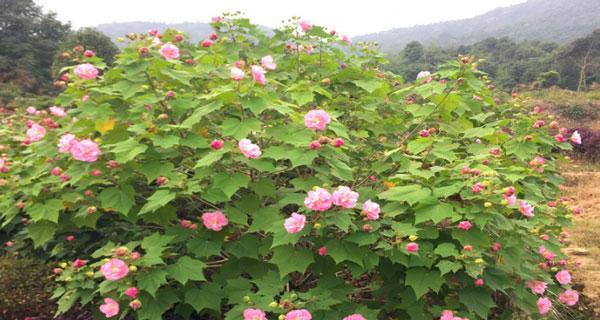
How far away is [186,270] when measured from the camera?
2.24 metres

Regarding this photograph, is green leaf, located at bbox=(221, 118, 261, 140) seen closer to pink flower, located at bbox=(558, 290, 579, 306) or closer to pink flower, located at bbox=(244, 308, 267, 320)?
pink flower, located at bbox=(244, 308, 267, 320)

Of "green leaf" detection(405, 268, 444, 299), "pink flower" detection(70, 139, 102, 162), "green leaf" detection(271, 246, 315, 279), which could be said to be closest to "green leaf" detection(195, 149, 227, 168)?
"green leaf" detection(271, 246, 315, 279)

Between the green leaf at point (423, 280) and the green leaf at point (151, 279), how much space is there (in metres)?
1.22

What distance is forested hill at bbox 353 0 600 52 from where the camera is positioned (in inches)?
3271

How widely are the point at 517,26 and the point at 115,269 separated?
11738cm

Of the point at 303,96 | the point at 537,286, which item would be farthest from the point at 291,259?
the point at 537,286

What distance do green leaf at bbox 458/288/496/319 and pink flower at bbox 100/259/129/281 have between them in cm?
174

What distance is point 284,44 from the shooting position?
3.72m

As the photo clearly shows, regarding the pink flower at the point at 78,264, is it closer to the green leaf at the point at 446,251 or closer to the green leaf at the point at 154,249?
the green leaf at the point at 154,249

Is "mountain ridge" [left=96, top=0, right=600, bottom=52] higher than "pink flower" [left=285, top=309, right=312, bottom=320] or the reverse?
the reverse

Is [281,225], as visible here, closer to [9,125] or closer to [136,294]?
[136,294]

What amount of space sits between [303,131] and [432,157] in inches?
33.9

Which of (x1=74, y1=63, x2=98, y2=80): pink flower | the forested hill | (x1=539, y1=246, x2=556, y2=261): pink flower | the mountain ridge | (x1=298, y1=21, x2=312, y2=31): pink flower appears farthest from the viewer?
the mountain ridge

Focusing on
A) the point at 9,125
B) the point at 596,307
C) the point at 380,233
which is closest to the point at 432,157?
the point at 380,233
